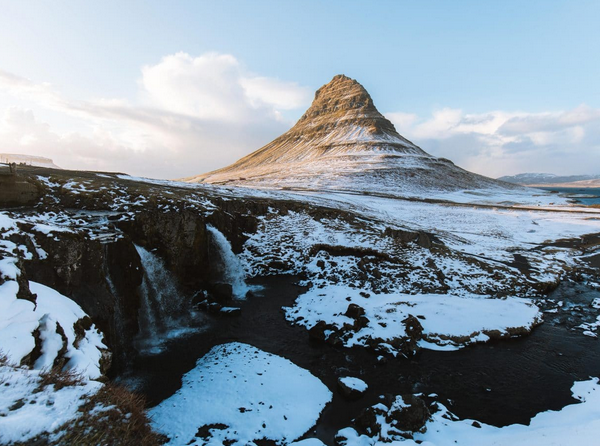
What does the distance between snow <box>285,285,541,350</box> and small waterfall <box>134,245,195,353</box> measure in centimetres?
773

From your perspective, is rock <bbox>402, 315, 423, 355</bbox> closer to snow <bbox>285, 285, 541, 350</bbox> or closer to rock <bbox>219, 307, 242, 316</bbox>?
snow <bbox>285, 285, 541, 350</bbox>

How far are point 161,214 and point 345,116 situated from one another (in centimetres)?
18575

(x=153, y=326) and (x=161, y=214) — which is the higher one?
(x=161, y=214)

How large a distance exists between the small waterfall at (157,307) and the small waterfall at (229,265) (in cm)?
500

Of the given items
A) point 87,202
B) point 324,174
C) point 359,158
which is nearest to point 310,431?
point 87,202

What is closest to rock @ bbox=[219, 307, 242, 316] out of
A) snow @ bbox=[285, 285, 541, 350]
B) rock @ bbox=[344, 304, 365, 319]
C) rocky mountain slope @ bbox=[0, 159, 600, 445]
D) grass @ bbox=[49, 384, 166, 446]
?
rocky mountain slope @ bbox=[0, 159, 600, 445]

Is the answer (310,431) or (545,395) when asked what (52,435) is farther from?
(545,395)

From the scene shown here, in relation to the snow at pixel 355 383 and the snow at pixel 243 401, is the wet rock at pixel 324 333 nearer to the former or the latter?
the snow at pixel 243 401

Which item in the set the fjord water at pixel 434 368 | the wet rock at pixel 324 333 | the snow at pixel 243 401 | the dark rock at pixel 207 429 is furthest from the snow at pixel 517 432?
the wet rock at pixel 324 333

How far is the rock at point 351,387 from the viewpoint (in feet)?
44.3

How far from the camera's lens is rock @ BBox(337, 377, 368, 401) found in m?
13.5

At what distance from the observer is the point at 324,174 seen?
4523 inches

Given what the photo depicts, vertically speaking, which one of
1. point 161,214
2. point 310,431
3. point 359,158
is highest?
point 359,158

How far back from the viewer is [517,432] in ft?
37.0
